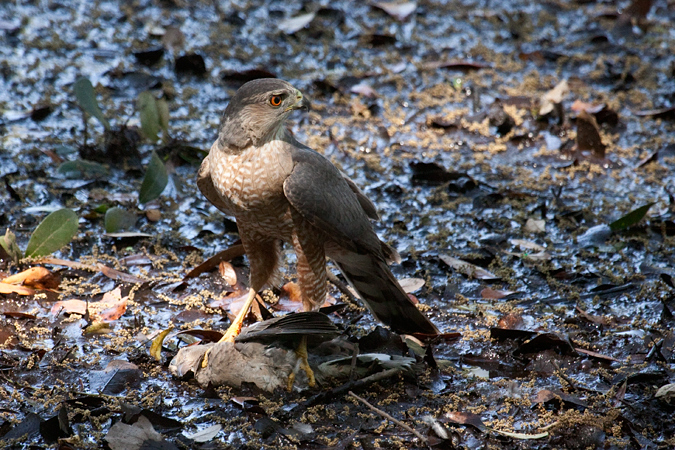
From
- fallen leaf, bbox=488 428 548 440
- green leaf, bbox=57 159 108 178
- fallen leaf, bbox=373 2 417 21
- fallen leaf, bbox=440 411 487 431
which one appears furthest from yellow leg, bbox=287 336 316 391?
fallen leaf, bbox=373 2 417 21

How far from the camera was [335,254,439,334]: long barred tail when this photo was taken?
3811 mm

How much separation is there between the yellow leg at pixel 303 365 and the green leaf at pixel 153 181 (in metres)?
1.98

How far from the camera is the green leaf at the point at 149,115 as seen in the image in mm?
5594

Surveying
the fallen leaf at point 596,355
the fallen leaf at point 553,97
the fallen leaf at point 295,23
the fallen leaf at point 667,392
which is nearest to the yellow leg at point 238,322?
the fallen leaf at point 596,355

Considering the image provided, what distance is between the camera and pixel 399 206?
17.4 feet

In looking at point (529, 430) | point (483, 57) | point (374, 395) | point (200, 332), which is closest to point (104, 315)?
point (200, 332)

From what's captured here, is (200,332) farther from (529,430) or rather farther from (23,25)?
(23,25)

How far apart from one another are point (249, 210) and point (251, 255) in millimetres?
471

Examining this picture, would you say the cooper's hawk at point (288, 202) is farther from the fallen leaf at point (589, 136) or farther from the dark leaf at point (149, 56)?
the dark leaf at point (149, 56)

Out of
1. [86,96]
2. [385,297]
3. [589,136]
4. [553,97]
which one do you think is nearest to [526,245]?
[385,297]

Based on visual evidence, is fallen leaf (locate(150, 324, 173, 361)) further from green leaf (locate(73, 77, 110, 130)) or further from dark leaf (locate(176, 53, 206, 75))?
dark leaf (locate(176, 53, 206, 75))

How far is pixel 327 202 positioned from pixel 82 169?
8.76 feet

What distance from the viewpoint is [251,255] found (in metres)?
3.87

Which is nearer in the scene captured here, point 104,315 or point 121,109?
point 104,315
